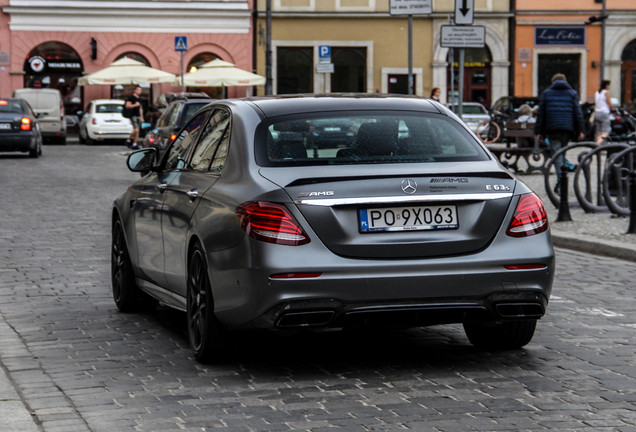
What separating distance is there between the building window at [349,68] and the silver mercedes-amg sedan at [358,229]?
46.9 m

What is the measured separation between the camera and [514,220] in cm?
665

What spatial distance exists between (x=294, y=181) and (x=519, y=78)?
48666mm

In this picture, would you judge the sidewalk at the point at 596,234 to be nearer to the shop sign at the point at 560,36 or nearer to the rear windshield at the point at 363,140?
the rear windshield at the point at 363,140

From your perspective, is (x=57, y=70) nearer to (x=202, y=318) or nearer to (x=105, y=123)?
(x=105, y=123)

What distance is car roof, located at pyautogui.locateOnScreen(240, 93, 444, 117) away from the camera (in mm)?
7160

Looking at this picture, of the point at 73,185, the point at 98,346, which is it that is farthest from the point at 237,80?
the point at 98,346

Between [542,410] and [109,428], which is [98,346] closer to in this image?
[109,428]

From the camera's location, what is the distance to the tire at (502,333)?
23.7 ft

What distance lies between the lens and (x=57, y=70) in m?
52.2

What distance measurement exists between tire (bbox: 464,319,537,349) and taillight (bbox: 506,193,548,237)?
670 millimetres

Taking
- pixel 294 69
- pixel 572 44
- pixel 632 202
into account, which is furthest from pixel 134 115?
pixel 632 202

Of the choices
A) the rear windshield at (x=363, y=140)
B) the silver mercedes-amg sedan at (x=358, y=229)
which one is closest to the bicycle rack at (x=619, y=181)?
the silver mercedes-amg sedan at (x=358, y=229)

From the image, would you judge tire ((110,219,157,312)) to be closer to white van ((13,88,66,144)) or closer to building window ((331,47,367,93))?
white van ((13,88,66,144))

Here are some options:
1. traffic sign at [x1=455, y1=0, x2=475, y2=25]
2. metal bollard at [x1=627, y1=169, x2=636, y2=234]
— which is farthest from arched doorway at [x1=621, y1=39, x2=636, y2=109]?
metal bollard at [x1=627, y1=169, x2=636, y2=234]
